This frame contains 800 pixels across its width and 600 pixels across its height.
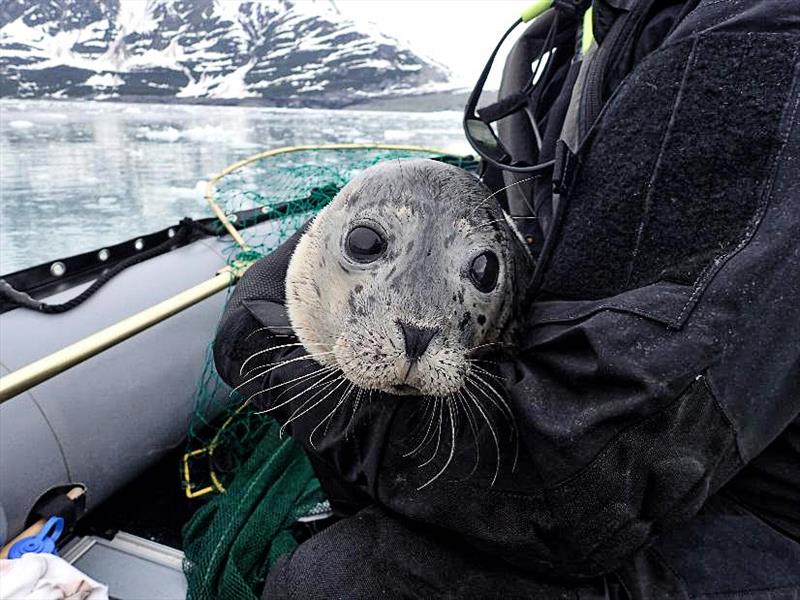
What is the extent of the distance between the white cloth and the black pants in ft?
1.47

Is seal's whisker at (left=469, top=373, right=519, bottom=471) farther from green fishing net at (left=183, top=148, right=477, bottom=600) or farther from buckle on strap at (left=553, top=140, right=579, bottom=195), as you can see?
green fishing net at (left=183, top=148, right=477, bottom=600)

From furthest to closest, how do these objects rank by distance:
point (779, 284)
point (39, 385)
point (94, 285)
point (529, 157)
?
point (94, 285), point (39, 385), point (529, 157), point (779, 284)

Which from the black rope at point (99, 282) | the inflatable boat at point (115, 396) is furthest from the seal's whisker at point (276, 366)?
the black rope at point (99, 282)

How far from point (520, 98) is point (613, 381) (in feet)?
2.80

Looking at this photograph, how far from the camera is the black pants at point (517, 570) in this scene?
1.08m

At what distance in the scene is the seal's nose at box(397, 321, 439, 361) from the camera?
37.7 inches

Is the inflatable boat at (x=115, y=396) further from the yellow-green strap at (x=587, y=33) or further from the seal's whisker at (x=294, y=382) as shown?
the yellow-green strap at (x=587, y=33)

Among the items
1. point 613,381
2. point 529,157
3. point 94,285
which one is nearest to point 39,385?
point 94,285

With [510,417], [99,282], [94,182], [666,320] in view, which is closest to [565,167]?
[666,320]

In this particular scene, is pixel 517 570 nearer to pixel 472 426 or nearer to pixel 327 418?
pixel 472 426

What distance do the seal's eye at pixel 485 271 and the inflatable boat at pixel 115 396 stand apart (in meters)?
1.11

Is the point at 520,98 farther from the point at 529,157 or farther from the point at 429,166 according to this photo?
the point at 429,166

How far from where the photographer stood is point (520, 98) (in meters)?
1.54

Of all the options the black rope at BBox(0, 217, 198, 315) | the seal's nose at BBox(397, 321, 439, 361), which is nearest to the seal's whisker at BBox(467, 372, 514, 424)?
the seal's nose at BBox(397, 321, 439, 361)
